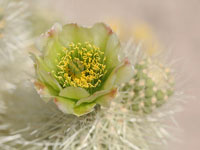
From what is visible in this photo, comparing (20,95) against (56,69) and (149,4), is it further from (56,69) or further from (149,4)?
(149,4)

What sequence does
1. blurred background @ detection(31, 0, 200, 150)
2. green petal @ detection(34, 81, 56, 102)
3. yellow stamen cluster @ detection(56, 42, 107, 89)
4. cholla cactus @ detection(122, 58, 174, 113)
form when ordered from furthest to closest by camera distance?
1. blurred background @ detection(31, 0, 200, 150)
2. cholla cactus @ detection(122, 58, 174, 113)
3. yellow stamen cluster @ detection(56, 42, 107, 89)
4. green petal @ detection(34, 81, 56, 102)

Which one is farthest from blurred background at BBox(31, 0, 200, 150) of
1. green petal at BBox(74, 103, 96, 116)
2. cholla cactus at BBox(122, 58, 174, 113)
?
green petal at BBox(74, 103, 96, 116)

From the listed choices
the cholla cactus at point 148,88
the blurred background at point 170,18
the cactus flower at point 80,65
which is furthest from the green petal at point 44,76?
the blurred background at point 170,18

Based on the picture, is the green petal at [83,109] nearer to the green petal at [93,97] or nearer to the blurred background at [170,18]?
the green petal at [93,97]

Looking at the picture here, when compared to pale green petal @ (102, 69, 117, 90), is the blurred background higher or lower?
higher

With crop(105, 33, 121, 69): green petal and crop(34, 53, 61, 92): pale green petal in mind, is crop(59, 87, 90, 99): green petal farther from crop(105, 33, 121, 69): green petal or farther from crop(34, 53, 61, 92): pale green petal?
crop(105, 33, 121, 69): green petal

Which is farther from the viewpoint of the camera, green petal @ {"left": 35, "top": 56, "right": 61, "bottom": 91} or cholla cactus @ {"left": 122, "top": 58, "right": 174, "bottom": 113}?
cholla cactus @ {"left": 122, "top": 58, "right": 174, "bottom": 113}

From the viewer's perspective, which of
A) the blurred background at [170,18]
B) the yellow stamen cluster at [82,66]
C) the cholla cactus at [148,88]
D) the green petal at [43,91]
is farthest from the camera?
the blurred background at [170,18]

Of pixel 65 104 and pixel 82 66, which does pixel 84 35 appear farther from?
pixel 65 104
